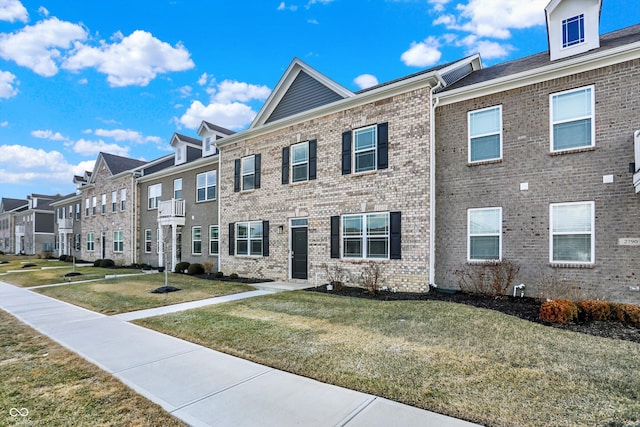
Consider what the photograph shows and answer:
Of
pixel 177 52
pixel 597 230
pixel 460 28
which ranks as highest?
pixel 177 52

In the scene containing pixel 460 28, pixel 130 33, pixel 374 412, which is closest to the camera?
pixel 374 412

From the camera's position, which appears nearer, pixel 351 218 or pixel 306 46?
pixel 351 218

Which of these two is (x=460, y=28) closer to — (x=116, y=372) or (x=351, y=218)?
(x=351, y=218)

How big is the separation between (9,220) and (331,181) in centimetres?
6231

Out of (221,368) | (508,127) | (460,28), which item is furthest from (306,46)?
(221,368)

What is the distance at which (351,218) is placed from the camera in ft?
39.6

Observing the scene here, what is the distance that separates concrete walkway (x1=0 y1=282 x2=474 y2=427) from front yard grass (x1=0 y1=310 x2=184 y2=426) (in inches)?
6.6

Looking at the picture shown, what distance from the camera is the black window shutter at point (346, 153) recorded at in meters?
12.2

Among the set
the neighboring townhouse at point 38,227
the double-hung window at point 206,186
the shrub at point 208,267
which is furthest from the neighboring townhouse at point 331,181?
the neighboring townhouse at point 38,227

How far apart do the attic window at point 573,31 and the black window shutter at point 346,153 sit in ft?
22.7

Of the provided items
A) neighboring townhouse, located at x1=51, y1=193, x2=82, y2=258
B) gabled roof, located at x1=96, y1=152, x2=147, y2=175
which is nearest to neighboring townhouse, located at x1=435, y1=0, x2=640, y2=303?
gabled roof, located at x1=96, y1=152, x2=147, y2=175

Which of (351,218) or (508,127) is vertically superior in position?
(508,127)

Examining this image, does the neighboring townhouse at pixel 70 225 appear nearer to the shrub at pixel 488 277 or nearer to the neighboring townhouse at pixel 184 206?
the neighboring townhouse at pixel 184 206

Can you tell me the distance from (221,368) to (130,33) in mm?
15870
